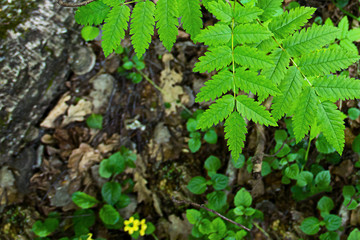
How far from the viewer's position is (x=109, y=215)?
105 inches

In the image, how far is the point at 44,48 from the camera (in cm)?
261

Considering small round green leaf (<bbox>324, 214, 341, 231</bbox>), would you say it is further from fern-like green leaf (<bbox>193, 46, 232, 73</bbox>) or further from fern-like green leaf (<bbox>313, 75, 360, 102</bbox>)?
fern-like green leaf (<bbox>193, 46, 232, 73</bbox>)

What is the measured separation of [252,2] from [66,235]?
295 cm

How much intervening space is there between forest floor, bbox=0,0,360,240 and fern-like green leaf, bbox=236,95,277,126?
4.24 ft

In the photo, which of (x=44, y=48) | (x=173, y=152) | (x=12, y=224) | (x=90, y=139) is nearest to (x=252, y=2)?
(x=173, y=152)

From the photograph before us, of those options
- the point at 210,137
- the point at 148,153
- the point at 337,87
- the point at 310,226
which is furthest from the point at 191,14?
the point at 310,226

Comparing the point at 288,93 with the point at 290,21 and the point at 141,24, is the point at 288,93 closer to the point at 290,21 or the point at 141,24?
the point at 290,21

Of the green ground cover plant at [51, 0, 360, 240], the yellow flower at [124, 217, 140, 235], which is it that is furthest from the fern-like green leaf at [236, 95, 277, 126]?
the yellow flower at [124, 217, 140, 235]

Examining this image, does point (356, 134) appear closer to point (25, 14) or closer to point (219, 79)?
point (219, 79)

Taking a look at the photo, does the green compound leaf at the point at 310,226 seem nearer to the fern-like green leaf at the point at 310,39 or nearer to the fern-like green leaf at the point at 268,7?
the fern-like green leaf at the point at 310,39

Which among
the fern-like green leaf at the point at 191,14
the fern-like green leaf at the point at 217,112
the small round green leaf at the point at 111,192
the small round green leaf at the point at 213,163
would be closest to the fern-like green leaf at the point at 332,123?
the fern-like green leaf at the point at 217,112

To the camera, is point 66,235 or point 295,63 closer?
point 295,63

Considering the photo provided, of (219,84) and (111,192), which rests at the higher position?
(219,84)

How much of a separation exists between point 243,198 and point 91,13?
2.02 m
